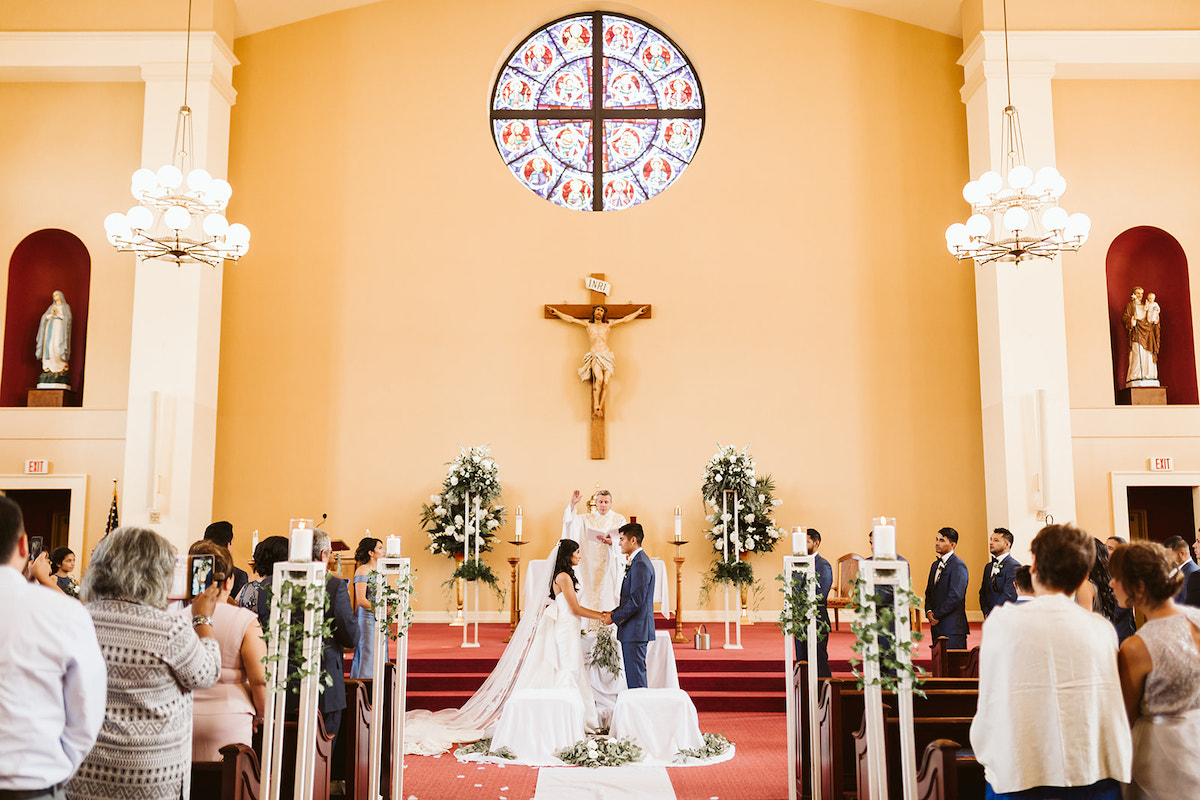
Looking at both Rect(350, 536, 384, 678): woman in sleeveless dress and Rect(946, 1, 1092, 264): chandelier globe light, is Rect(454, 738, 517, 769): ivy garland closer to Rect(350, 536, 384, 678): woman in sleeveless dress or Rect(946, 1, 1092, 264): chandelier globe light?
Rect(350, 536, 384, 678): woman in sleeveless dress

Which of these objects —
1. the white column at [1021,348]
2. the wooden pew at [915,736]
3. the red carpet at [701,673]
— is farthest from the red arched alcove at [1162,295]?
the wooden pew at [915,736]

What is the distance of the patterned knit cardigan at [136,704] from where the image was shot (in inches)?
107

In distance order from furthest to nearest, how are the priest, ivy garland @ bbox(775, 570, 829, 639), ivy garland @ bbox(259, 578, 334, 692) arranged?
the priest < ivy garland @ bbox(775, 570, 829, 639) < ivy garland @ bbox(259, 578, 334, 692)

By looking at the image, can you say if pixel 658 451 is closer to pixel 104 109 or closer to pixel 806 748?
pixel 806 748

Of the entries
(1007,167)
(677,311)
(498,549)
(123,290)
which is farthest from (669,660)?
(123,290)

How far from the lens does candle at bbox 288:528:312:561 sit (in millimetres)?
3820

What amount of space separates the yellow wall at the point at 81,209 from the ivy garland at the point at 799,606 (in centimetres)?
759

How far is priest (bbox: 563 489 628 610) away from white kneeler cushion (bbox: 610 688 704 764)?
1808 millimetres

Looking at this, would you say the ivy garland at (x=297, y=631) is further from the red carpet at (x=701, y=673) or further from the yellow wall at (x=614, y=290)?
the yellow wall at (x=614, y=290)

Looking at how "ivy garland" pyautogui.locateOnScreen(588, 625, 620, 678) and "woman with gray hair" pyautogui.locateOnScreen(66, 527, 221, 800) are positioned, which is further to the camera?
"ivy garland" pyautogui.locateOnScreen(588, 625, 620, 678)

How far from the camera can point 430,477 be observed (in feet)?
35.9

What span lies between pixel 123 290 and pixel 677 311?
5.89 metres

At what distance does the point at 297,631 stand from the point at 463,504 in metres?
6.44

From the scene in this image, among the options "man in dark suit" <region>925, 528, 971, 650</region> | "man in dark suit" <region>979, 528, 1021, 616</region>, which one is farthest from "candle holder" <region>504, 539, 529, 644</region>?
"man in dark suit" <region>979, 528, 1021, 616</region>
